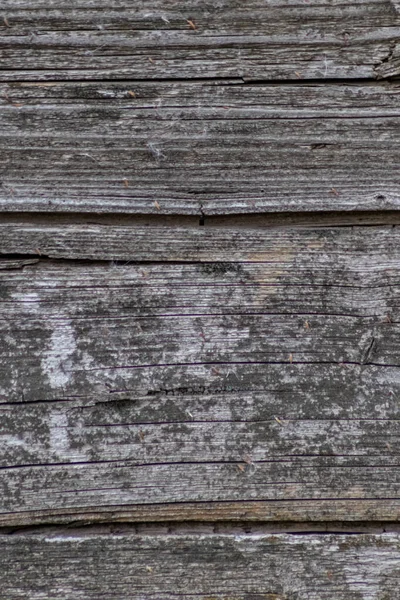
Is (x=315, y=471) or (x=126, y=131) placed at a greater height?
(x=126, y=131)

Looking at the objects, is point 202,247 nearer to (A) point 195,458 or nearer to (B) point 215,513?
(A) point 195,458

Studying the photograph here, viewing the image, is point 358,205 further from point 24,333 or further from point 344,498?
point 24,333

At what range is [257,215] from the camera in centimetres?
128

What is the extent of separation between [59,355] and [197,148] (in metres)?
0.62

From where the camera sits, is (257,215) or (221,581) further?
(257,215)

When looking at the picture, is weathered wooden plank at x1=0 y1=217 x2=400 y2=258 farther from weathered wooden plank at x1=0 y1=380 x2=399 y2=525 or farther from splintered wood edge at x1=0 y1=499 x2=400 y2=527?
splintered wood edge at x1=0 y1=499 x2=400 y2=527

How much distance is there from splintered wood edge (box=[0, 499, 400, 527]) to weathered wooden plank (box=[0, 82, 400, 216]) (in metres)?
0.72

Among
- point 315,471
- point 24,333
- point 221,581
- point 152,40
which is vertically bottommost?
point 221,581

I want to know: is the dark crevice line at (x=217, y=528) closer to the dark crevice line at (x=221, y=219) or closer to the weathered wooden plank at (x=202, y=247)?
the weathered wooden plank at (x=202, y=247)

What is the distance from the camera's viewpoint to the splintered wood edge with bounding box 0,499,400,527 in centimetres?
120

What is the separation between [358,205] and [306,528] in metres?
0.81

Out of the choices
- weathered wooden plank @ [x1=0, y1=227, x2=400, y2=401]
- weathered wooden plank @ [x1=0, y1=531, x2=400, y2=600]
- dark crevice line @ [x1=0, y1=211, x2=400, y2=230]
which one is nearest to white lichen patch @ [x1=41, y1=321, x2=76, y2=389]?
weathered wooden plank @ [x1=0, y1=227, x2=400, y2=401]

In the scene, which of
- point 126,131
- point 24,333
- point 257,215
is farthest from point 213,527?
point 126,131

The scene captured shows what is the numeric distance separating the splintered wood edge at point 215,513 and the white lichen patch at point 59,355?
0.32 meters
